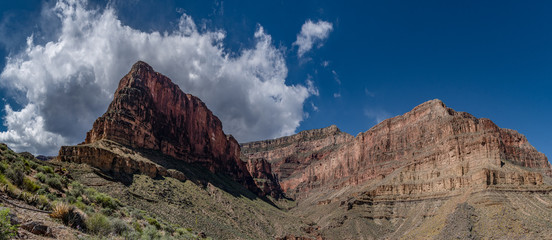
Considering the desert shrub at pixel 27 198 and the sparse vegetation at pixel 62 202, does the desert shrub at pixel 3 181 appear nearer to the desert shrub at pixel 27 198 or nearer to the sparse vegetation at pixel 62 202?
the sparse vegetation at pixel 62 202

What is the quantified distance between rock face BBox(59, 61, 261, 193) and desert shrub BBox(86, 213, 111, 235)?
55745mm

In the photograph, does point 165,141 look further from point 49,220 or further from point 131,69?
point 49,220

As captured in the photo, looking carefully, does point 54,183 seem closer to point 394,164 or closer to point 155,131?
point 155,131

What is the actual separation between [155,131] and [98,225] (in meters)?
95.1

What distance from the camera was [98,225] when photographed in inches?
531

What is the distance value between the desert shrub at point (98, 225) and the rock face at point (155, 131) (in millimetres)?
55745

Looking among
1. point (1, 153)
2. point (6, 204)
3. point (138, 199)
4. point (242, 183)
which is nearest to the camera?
point (6, 204)

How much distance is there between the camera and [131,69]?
365ft

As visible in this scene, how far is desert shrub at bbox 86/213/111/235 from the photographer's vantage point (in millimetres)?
13102

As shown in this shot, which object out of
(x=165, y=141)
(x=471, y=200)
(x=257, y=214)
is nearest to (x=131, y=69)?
(x=165, y=141)

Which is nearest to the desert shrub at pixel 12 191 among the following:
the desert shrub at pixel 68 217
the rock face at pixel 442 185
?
the desert shrub at pixel 68 217

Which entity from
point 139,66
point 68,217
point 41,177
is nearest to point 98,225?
point 68,217

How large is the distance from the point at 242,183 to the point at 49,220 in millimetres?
143669

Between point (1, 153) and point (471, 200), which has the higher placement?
point (471, 200)
